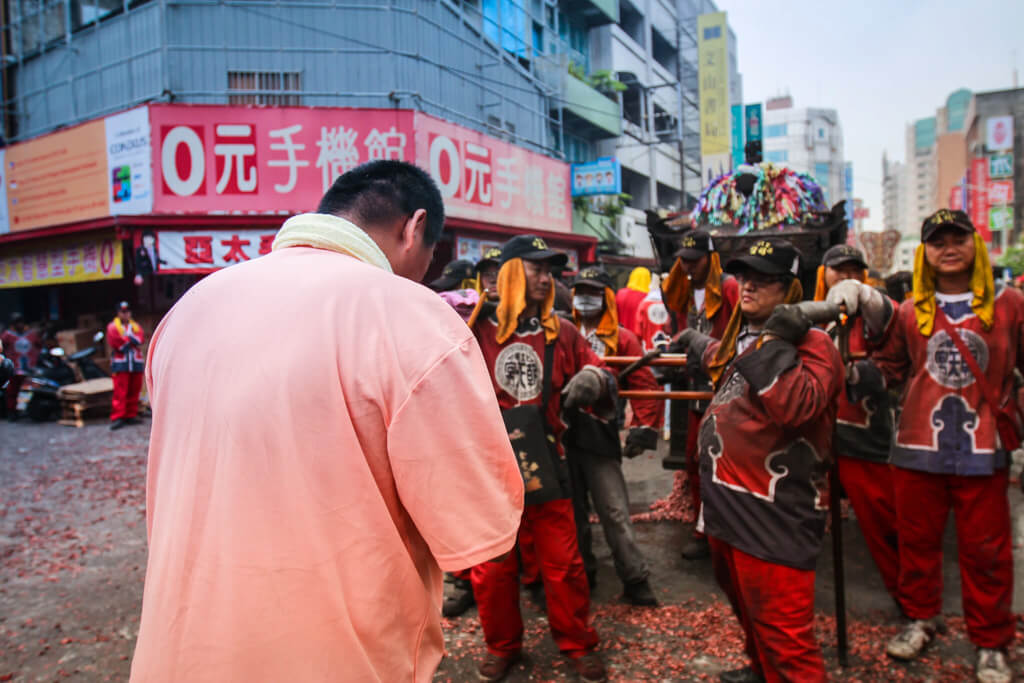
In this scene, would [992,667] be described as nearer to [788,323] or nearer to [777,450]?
[777,450]

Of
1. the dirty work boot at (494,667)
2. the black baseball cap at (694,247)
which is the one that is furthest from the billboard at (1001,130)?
the dirty work boot at (494,667)

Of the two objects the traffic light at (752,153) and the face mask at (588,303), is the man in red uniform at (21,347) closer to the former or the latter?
the face mask at (588,303)

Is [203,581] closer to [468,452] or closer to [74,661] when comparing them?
[468,452]

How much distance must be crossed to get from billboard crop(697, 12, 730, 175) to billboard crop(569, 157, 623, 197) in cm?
789

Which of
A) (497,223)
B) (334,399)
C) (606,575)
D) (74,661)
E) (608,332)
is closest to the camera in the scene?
(334,399)

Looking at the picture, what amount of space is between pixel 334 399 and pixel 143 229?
497 inches

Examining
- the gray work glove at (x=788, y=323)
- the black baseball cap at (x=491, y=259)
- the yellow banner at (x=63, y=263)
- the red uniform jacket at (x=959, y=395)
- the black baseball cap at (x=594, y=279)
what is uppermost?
the yellow banner at (x=63, y=263)

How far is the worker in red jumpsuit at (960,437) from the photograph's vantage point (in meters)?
3.40

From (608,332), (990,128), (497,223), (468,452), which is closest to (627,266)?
(497,223)

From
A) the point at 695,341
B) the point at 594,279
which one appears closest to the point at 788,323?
the point at 695,341

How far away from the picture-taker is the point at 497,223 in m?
14.7

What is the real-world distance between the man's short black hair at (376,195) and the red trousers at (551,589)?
223 cm

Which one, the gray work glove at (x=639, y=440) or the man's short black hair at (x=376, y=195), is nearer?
the man's short black hair at (x=376, y=195)

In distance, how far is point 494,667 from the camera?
356 cm
